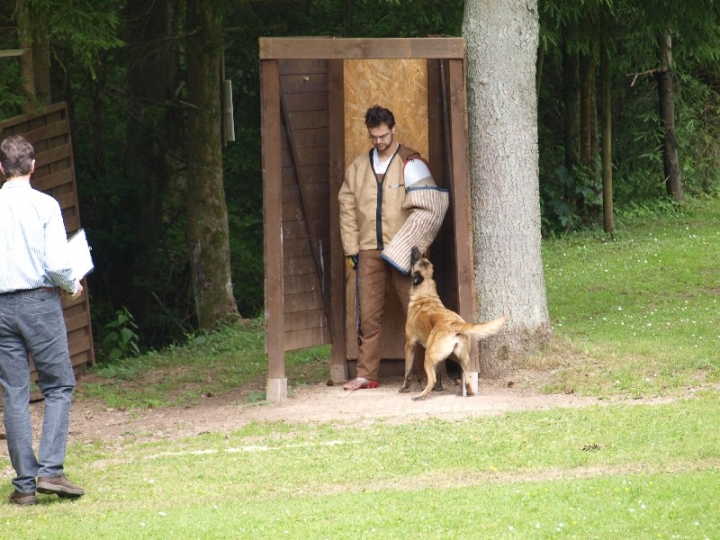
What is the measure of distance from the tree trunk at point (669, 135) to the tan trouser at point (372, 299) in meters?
13.1

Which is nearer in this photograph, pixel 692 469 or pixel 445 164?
pixel 692 469

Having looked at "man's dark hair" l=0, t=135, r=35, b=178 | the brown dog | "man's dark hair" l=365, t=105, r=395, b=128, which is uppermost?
"man's dark hair" l=365, t=105, r=395, b=128

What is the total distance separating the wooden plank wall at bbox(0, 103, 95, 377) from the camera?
38.1ft

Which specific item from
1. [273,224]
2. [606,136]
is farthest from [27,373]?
[606,136]

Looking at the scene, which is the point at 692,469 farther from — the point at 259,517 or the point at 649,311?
the point at 649,311

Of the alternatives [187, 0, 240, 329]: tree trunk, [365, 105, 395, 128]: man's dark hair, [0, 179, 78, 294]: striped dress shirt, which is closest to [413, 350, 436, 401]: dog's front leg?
[365, 105, 395, 128]: man's dark hair

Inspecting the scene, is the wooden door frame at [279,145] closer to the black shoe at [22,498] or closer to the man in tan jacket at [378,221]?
the man in tan jacket at [378,221]

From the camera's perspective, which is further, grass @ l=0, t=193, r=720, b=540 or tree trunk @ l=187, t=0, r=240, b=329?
tree trunk @ l=187, t=0, r=240, b=329

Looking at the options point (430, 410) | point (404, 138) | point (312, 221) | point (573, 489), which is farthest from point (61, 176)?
point (573, 489)

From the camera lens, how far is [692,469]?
661cm

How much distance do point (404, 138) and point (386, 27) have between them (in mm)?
6102

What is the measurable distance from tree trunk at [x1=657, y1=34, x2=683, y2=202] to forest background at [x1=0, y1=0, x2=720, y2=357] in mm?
40

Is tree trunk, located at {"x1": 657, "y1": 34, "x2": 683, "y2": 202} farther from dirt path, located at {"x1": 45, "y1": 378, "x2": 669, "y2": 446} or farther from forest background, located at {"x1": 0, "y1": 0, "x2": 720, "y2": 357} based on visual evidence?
dirt path, located at {"x1": 45, "y1": 378, "x2": 669, "y2": 446}

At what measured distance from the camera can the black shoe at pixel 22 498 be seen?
669cm
